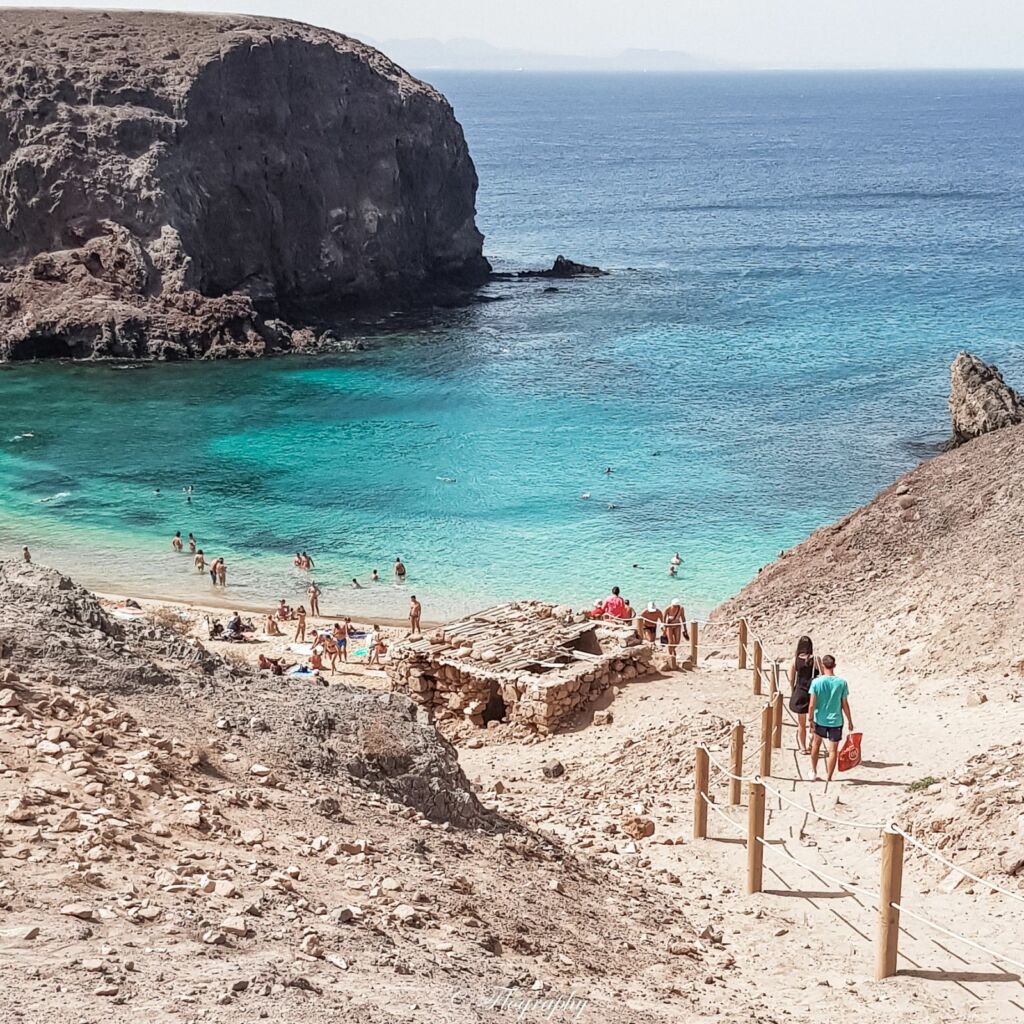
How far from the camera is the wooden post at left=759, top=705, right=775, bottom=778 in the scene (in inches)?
607

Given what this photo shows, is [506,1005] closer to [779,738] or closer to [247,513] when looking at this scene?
[779,738]

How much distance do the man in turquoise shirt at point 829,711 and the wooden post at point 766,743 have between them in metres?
0.51

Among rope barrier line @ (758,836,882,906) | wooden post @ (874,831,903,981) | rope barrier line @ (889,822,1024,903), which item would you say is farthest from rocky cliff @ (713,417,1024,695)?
wooden post @ (874,831,903,981)

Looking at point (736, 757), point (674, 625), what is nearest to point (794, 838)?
point (736, 757)

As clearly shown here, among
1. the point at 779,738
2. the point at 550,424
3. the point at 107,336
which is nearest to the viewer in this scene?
the point at 779,738

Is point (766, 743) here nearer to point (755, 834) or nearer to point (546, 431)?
point (755, 834)

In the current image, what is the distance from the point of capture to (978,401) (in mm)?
41875

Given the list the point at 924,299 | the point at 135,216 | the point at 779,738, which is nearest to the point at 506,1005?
the point at 779,738

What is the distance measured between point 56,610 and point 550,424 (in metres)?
39.4

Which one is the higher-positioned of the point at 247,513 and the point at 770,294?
the point at 770,294

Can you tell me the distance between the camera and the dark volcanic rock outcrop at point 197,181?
64.6 metres

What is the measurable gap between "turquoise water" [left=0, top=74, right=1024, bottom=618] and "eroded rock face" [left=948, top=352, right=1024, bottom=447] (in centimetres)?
295

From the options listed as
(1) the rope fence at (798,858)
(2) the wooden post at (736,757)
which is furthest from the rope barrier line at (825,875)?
(2) the wooden post at (736,757)

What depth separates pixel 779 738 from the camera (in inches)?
651
